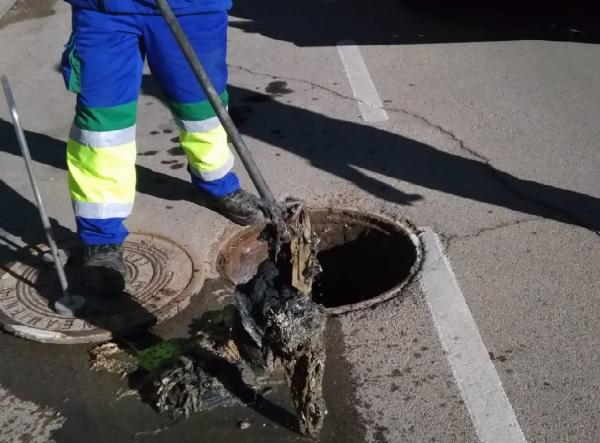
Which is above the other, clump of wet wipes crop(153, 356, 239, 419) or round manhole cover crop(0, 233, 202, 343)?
clump of wet wipes crop(153, 356, 239, 419)

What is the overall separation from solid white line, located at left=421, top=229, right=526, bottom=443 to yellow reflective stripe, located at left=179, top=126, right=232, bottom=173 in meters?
1.06

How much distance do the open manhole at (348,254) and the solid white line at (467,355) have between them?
0.16m

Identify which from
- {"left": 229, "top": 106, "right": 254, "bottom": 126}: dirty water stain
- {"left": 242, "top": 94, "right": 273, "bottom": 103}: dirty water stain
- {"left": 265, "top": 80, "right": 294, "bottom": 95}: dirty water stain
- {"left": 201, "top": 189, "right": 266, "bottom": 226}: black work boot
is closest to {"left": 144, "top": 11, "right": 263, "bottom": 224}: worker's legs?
{"left": 201, "top": 189, "right": 266, "bottom": 226}: black work boot

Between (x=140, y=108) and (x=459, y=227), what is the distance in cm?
250

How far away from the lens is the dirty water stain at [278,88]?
228 inches

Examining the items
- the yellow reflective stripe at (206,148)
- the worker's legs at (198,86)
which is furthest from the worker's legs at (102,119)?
the yellow reflective stripe at (206,148)

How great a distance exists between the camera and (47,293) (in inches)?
140

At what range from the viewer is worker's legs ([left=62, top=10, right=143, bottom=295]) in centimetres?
332

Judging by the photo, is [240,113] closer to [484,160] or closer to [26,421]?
[484,160]

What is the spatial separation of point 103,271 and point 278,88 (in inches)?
106

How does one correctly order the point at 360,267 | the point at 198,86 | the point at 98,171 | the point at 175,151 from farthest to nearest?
1. the point at 175,151
2. the point at 360,267
3. the point at 198,86
4. the point at 98,171

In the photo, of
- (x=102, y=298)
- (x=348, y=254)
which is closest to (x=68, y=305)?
(x=102, y=298)

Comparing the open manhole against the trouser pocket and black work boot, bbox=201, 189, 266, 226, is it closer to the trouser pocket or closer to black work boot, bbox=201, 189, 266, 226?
black work boot, bbox=201, 189, 266, 226

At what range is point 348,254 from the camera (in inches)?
163
